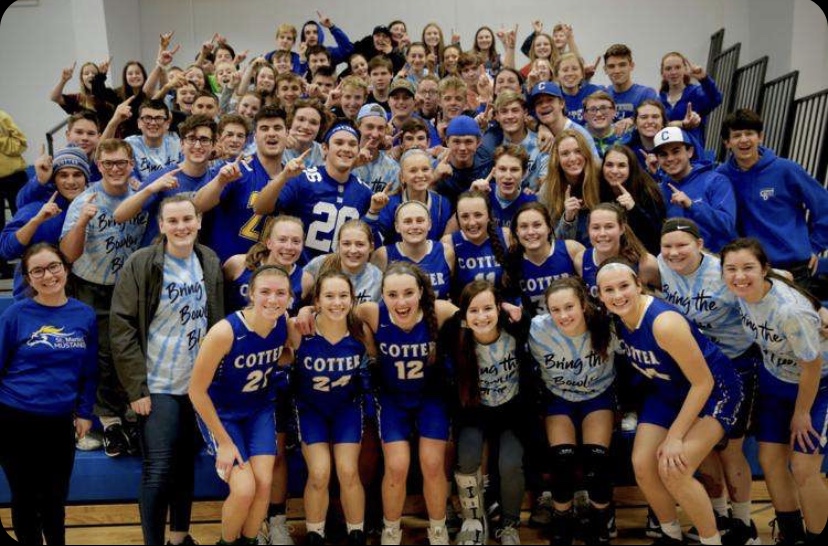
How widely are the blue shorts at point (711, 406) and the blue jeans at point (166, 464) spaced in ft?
6.84

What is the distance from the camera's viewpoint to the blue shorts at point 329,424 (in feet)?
10.7

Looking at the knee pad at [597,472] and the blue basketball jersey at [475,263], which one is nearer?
the knee pad at [597,472]

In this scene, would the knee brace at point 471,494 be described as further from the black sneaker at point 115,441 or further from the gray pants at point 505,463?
the black sneaker at point 115,441

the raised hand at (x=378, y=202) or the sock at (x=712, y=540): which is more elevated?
the raised hand at (x=378, y=202)

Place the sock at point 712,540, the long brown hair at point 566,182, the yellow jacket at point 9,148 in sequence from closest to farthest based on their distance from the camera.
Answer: the sock at point 712,540, the long brown hair at point 566,182, the yellow jacket at point 9,148

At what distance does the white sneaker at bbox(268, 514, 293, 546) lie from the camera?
10.7 feet

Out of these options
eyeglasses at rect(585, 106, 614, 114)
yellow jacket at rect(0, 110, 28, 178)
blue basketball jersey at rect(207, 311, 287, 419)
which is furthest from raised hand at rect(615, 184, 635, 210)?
yellow jacket at rect(0, 110, 28, 178)

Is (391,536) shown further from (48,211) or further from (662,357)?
(48,211)

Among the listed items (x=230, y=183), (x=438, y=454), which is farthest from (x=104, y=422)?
(x=438, y=454)

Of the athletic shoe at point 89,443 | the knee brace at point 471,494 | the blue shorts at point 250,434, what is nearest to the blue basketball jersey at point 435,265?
the knee brace at point 471,494

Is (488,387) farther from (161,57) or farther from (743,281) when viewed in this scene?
(161,57)

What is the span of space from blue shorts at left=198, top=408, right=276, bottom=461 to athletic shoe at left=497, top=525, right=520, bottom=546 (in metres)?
1.14

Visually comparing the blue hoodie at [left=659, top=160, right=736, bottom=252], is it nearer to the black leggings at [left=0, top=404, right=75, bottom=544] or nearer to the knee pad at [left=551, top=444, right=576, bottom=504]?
the knee pad at [left=551, top=444, right=576, bottom=504]

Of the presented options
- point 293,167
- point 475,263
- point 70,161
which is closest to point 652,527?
point 475,263
